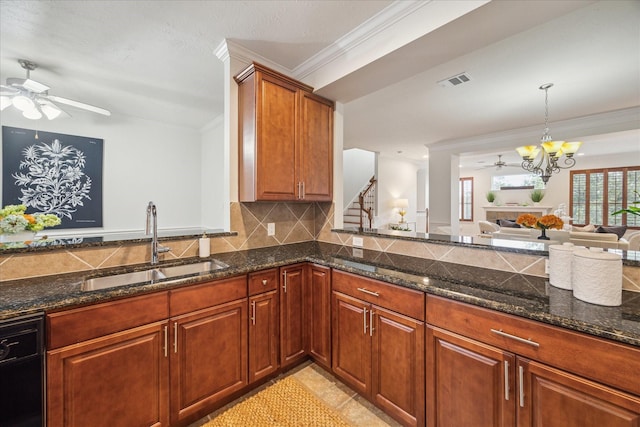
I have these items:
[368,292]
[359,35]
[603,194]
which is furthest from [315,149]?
[603,194]

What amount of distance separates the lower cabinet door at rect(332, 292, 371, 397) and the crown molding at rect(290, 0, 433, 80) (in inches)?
75.3

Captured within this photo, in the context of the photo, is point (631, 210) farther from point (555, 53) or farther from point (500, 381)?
point (555, 53)

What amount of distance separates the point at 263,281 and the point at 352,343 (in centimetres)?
74

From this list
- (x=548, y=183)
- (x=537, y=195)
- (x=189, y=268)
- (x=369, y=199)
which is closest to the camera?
(x=189, y=268)

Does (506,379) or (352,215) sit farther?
(352,215)

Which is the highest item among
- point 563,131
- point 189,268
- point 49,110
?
point 563,131

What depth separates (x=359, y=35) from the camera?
78.4 inches

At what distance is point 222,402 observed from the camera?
5.64 ft

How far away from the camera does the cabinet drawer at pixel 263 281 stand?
1771 mm

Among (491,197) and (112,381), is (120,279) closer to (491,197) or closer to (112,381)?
(112,381)

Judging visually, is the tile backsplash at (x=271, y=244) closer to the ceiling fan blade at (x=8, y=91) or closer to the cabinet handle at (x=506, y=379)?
the cabinet handle at (x=506, y=379)

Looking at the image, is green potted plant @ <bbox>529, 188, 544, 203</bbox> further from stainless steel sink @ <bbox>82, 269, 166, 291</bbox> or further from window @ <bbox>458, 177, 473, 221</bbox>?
stainless steel sink @ <bbox>82, 269, 166, 291</bbox>

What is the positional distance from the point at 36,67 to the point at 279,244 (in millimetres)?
2898

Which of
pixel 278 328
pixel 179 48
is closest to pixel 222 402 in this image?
pixel 278 328
